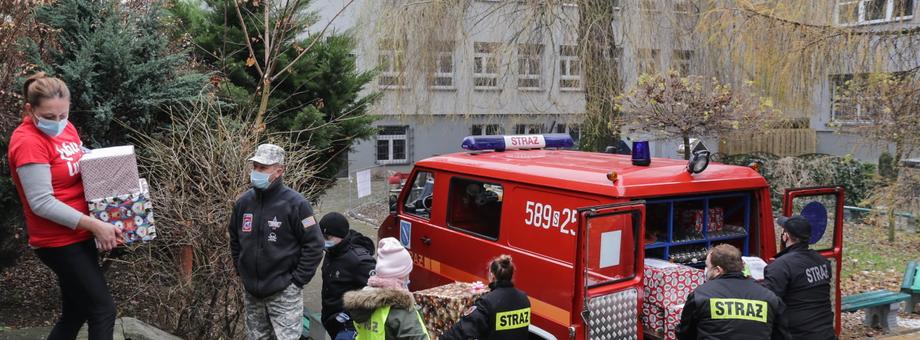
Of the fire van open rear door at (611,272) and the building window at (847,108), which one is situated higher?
the building window at (847,108)

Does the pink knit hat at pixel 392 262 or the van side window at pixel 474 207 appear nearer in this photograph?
the pink knit hat at pixel 392 262

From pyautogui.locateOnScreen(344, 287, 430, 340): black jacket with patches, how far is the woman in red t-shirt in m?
1.29

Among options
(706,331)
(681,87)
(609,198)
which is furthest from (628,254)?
(681,87)

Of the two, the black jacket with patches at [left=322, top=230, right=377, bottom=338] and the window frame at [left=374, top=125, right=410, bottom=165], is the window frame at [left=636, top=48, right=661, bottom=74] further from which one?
the window frame at [left=374, top=125, right=410, bottom=165]

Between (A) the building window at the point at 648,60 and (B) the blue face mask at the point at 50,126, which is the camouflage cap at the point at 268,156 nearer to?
(B) the blue face mask at the point at 50,126

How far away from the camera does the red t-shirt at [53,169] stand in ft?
11.5

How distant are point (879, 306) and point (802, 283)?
297 cm

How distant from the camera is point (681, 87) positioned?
12781 millimetres

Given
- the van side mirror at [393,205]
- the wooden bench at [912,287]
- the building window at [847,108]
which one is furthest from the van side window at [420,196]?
the building window at [847,108]

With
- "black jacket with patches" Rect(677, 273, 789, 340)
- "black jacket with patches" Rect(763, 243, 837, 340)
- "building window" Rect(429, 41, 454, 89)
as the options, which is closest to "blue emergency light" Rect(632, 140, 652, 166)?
"black jacket with patches" Rect(763, 243, 837, 340)

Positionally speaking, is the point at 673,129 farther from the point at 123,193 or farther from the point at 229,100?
the point at 123,193

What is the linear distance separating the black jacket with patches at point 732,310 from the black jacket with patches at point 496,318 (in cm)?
106

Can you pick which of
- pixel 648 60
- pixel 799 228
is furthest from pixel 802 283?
pixel 648 60

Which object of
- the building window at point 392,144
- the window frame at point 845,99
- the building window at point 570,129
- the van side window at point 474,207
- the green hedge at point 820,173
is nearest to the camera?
the van side window at point 474,207
